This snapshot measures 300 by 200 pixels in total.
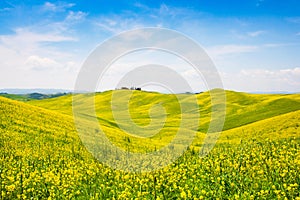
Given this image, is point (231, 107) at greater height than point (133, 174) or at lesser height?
greater

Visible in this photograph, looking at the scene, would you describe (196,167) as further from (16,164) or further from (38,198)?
(16,164)

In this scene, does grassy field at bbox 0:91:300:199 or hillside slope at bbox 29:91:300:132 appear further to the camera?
→ hillside slope at bbox 29:91:300:132

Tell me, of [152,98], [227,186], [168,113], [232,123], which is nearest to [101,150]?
[227,186]

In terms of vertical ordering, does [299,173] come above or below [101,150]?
above

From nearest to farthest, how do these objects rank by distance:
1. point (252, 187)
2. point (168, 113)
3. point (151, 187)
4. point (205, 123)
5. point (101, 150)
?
point (252, 187) < point (151, 187) < point (101, 150) < point (205, 123) < point (168, 113)

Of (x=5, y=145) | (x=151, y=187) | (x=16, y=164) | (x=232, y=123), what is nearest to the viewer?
(x=151, y=187)

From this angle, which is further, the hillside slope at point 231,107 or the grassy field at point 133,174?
the hillside slope at point 231,107

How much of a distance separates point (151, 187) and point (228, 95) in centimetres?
10250

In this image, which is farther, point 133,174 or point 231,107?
point 231,107

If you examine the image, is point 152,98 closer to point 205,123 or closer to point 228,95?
point 228,95

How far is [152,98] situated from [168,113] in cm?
4006

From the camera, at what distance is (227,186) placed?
1031 centimetres

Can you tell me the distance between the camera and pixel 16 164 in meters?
15.6

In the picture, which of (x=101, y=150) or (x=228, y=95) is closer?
(x=101, y=150)
